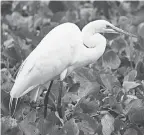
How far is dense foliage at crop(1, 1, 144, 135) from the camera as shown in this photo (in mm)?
3072

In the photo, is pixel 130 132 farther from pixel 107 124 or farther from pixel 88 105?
pixel 88 105

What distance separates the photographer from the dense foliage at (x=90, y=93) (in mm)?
3072

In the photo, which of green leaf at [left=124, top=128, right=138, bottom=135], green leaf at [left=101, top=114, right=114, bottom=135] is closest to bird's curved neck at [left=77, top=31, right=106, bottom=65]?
green leaf at [left=101, top=114, right=114, bottom=135]

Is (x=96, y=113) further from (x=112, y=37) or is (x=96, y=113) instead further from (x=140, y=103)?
(x=112, y=37)

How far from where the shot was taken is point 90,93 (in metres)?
3.40

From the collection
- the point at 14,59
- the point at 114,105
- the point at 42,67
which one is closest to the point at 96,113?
the point at 114,105

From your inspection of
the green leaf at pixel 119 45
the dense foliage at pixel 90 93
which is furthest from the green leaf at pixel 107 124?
the green leaf at pixel 119 45

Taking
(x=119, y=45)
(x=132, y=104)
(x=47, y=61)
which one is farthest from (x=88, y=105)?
(x=119, y=45)

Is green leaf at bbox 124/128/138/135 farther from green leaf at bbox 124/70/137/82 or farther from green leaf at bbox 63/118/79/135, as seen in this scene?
green leaf at bbox 124/70/137/82

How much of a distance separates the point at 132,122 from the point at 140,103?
0.39ft

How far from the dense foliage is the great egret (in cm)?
19

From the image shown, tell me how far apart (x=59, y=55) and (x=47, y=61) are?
77mm

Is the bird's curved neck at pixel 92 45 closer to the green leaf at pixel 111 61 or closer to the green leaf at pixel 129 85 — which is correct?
the green leaf at pixel 129 85

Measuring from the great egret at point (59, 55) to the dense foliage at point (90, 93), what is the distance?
7.3 inches
